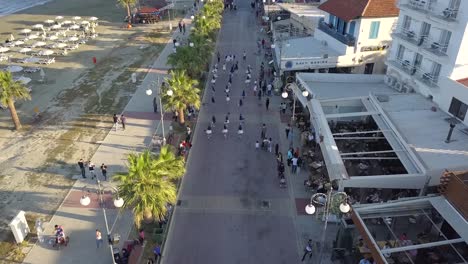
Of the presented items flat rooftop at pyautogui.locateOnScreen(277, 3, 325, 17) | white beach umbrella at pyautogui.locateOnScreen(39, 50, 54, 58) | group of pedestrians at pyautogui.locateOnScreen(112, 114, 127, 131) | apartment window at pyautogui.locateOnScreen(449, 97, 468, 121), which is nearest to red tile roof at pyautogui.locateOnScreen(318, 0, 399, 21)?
flat rooftop at pyautogui.locateOnScreen(277, 3, 325, 17)

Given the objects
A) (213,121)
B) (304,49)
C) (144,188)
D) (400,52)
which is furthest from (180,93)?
(400,52)

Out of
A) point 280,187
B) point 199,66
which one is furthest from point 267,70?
point 280,187

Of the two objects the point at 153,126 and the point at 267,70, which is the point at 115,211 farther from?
the point at 267,70

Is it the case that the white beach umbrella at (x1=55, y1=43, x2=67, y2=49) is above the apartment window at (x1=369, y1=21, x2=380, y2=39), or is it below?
below

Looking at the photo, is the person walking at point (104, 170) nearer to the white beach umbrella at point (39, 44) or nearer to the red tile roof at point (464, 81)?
the red tile roof at point (464, 81)

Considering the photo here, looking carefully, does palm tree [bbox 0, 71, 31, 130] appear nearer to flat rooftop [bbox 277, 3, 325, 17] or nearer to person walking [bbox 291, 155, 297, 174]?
person walking [bbox 291, 155, 297, 174]

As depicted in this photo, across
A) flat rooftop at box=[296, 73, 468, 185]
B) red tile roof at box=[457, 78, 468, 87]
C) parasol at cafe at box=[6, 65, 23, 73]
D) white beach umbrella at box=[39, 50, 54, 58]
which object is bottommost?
parasol at cafe at box=[6, 65, 23, 73]
